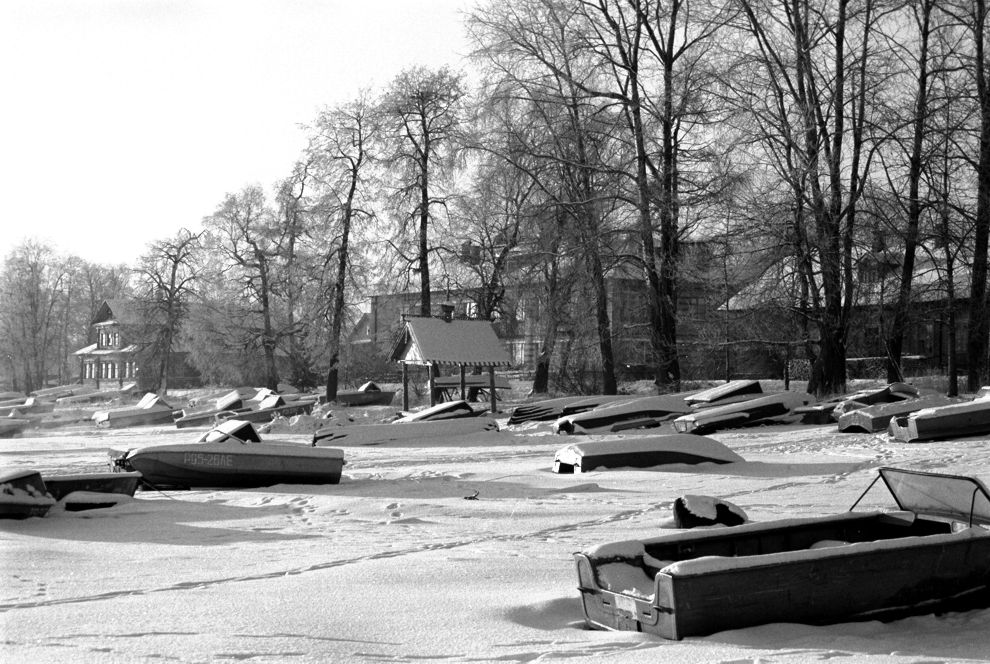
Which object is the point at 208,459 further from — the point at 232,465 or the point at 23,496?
the point at 23,496

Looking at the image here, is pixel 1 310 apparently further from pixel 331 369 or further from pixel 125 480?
pixel 125 480

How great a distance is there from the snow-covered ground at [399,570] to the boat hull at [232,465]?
0.38 metres

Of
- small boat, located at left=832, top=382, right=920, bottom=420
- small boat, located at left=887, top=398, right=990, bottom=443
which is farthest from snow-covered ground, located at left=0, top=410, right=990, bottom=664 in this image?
small boat, located at left=832, top=382, right=920, bottom=420

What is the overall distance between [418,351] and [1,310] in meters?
45.0

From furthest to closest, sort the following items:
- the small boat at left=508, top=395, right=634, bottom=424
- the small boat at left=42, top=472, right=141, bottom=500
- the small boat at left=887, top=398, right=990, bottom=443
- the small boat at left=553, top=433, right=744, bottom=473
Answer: the small boat at left=508, top=395, right=634, bottom=424 < the small boat at left=887, top=398, right=990, bottom=443 < the small boat at left=553, top=433, right=744, bottom=473 < the small boat at left=42, top=472, right=141, bottom=500

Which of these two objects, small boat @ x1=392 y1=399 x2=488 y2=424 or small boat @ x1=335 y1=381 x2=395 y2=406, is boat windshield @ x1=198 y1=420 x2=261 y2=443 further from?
small boat @ x1=335 y1=381 x2=395 y2=406

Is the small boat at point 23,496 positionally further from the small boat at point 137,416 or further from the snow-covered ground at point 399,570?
the small boat at point 137,416

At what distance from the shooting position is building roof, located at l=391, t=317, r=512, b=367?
29719mm

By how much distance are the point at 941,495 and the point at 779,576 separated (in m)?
2.31

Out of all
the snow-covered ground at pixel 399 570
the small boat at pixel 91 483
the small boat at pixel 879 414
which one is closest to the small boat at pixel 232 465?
the snow-covered ground at pixel 399 570

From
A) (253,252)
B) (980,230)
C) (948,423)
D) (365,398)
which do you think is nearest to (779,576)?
(948,423)

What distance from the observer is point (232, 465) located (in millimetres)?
14828

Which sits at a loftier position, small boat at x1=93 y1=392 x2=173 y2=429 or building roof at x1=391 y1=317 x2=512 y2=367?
building roof at x1=391 y1=317 x2=512 y2=367

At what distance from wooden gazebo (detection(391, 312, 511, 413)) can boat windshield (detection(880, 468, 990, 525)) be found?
21831 mm
